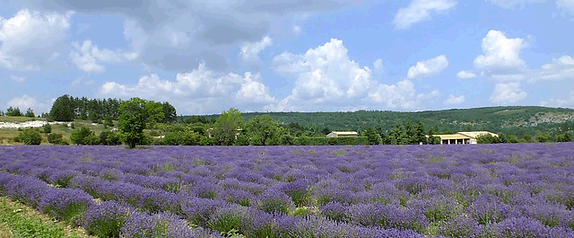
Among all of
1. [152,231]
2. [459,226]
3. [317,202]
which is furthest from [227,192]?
[459,226]

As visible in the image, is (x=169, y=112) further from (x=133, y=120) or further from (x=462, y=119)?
(x=462, y=119)

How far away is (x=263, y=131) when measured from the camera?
153 ft

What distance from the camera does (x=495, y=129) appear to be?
3027 inches

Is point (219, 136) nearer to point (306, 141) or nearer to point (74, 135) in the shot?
point (306, 141)

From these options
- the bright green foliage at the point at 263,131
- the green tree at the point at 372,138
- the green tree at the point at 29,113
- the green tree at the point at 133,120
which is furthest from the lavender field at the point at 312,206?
the green tree at the point at 29,113

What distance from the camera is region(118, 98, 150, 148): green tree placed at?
22766 mm

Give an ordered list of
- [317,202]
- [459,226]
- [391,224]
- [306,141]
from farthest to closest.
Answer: [306,141] < [317,202] < [391,224] < [459,226]

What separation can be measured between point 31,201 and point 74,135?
34696 mm

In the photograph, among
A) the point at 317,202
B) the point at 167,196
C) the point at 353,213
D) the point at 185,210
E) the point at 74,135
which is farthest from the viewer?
the point at 74,135

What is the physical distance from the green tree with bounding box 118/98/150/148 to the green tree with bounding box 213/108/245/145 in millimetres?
19179

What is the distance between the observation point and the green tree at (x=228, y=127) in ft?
142

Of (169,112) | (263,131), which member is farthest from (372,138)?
(169,112)

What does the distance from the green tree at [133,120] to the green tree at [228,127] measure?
19.2 meters

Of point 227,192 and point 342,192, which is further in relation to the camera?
point 227,192
